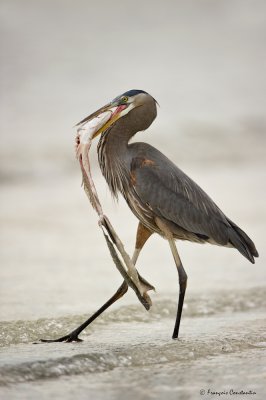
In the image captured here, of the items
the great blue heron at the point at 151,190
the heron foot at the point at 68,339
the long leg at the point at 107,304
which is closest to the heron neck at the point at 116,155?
the great blue heron at the point at 151,190

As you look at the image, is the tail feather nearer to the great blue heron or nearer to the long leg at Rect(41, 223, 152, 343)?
the great blue heron

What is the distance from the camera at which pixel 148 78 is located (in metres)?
16.4

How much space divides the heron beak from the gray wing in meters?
0.26

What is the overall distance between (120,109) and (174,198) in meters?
0.62

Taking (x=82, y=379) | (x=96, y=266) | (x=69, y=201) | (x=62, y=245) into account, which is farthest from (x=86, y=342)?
(x=69, y=201)

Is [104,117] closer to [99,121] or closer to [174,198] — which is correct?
[99,121]

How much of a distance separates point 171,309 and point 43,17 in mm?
11421

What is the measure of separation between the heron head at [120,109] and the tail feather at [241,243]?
2.82 feet

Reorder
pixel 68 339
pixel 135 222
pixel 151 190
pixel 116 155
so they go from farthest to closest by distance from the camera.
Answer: pixel 135 222 → pixel 116 155 → pixel 151 190 → pixel 68 339

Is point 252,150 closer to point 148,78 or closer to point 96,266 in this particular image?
point 148,78

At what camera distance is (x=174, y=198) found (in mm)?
5598

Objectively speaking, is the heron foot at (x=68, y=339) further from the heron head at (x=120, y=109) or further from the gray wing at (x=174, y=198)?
the heron head at (x=120, y=109)

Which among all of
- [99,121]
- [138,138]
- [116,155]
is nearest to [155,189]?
[116,155]

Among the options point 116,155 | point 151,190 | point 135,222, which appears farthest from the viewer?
point 135,222
